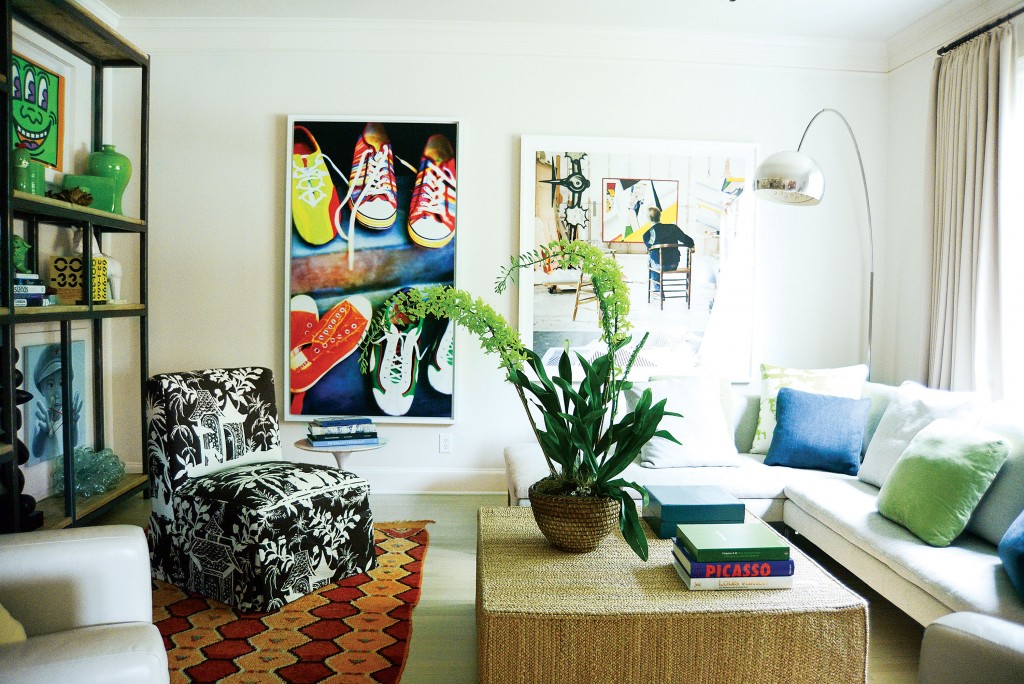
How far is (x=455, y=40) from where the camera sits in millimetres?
3957

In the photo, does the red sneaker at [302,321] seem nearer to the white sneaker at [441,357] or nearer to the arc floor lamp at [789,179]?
the white sneaker at [441,357]

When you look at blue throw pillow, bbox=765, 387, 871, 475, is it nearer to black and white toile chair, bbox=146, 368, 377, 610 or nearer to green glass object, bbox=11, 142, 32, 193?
black and white toile chair, bbox=146, 368, 377, 610

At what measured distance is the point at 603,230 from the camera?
400cm

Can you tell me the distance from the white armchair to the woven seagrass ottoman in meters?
0.73

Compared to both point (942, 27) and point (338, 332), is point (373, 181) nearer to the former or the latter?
point (338, 332)

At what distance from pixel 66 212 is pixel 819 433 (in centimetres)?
346

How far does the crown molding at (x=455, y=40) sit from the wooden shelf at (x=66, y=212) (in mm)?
1080

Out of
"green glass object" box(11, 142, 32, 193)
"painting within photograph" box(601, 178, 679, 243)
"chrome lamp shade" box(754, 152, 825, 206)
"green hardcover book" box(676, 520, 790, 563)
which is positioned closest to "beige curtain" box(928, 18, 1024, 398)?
"chrome lamp shade" box(754, 152, 825, 206)

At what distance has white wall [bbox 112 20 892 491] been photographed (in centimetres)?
395

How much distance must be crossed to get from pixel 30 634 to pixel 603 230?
125 inches

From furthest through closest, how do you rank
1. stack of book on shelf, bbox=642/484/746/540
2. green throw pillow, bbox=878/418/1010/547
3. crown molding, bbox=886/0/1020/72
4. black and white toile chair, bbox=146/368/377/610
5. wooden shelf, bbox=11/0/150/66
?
crown molding, bbox=886/0/1020/72
wooden shelf, bbox=11/0/150/66
black and white toile chair, bbox=146/368/377/610
green throw pillow, bbox=878/418/1010/547
stack of book on shelf, bbox=642/484/746/540

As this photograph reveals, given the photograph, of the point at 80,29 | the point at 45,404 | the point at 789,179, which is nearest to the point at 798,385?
the point at 789,179

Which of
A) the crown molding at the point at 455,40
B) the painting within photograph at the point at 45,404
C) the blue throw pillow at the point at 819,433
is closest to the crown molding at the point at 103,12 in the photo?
the crown molding at the point at 455,40

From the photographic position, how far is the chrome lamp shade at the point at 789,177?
2.72 meters
